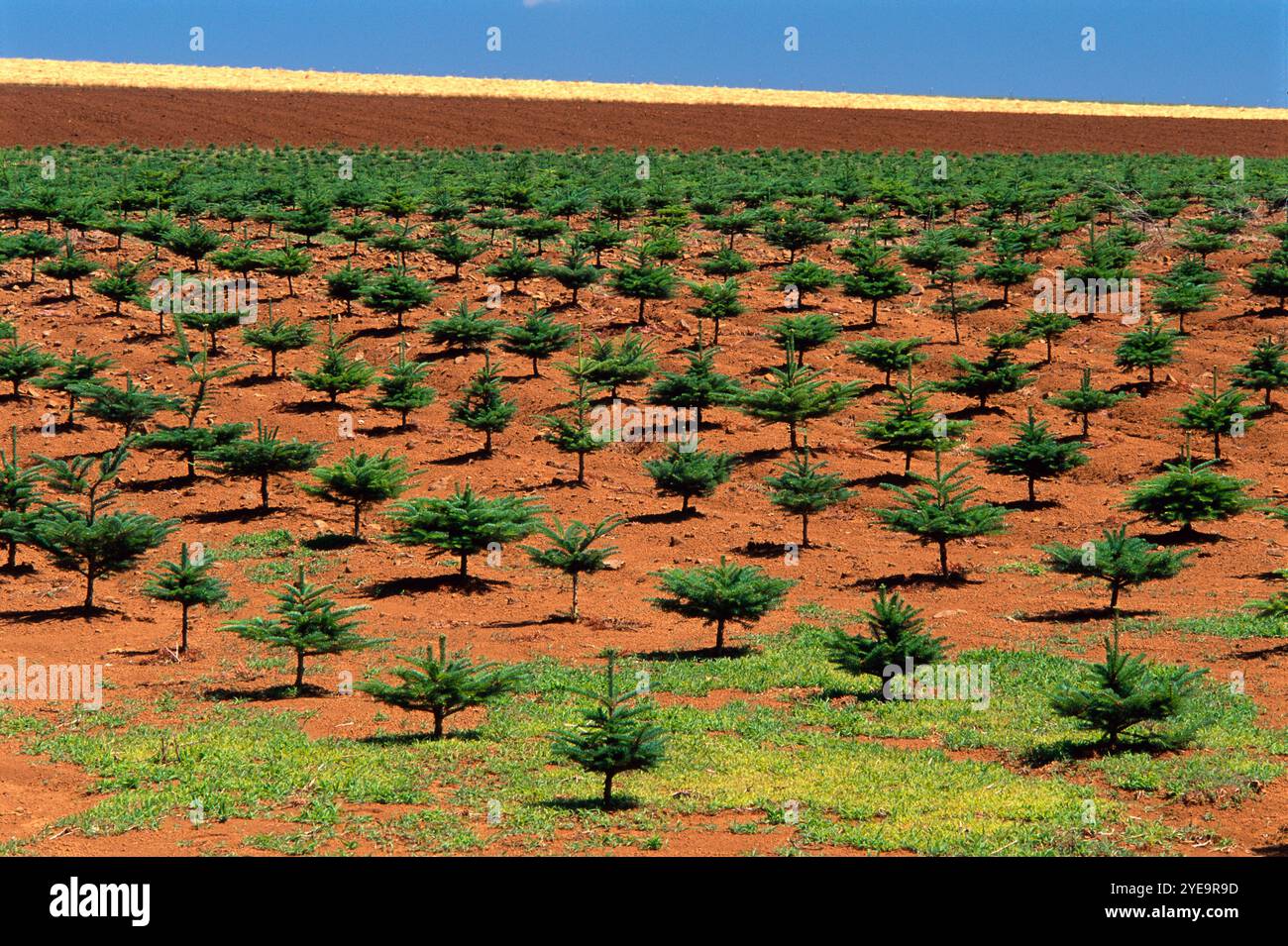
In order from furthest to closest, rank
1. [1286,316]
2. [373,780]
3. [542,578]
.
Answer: [1286,316]
[542,578]
[373,780]

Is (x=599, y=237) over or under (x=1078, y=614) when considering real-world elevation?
over

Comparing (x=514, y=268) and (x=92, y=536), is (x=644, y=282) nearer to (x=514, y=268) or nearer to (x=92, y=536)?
(x=514, y=268)

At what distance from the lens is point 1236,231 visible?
45.8 m

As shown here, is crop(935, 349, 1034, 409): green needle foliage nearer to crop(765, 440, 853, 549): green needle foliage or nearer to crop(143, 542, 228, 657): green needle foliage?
crop(765, 440, 853, 549): green needle foliage

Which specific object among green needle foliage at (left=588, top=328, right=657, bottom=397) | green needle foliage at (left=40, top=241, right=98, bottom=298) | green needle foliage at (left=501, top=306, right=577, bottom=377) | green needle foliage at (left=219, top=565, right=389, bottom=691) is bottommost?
green needle foliage at (left=219, top=565, right=389, bottom=691)

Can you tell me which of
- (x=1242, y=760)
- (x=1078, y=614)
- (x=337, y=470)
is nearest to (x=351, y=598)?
(x=337, y=470)

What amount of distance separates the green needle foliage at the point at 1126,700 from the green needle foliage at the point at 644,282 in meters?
22.5

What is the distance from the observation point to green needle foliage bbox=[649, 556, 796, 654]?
1864 cm

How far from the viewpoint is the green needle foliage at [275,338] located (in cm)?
3181

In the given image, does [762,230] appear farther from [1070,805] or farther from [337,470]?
[1070,805]

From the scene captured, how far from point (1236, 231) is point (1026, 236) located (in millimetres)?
10321

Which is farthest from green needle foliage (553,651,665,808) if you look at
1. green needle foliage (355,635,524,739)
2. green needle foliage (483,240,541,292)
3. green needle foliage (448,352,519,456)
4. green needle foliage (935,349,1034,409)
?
green needle foliage (483,240,541,292)

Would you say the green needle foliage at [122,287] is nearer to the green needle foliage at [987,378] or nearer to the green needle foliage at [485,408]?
the green needle foliage at [485,408]

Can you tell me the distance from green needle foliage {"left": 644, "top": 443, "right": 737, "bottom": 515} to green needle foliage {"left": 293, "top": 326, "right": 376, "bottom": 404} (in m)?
8.20
